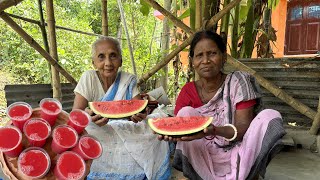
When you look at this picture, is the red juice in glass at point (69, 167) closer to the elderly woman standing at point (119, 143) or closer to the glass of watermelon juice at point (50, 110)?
the glass of watermelon juice at point (50, 110)

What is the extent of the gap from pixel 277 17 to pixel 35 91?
8.00 meters

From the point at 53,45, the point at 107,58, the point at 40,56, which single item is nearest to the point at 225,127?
the point at 107,58

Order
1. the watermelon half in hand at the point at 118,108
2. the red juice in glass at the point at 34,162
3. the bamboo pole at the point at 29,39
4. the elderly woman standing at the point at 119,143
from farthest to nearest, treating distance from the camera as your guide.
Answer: the bamboo pole at the point at 29,39, the elderly woman standing at the point at 119,143, the watermelon half in hand at the point at 118,108, the red juice in glass at the point at 34,162

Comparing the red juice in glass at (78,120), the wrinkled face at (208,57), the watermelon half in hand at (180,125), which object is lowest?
the watermelon half in hand at (180,125)

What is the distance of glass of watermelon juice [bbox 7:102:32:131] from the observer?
5.18 ft

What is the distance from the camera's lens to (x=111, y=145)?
98.6 inches

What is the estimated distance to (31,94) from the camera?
3465mm

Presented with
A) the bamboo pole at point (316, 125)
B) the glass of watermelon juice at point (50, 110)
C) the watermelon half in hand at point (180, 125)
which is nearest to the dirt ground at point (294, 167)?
the bamboo pole at point (316, 125)

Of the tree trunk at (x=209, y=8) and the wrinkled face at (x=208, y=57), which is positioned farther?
the tree trunk at (x=209, y=8)

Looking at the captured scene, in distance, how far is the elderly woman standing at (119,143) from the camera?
8.11ft

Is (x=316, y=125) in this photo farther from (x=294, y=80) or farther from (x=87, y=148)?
(x=87, y=148)

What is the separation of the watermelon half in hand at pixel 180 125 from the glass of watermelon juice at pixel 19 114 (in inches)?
31.9

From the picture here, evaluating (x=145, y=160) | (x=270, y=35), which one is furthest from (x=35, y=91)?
(x=270, y=35)

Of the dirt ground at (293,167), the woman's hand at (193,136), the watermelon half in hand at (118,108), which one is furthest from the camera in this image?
the dirt ground at (293,167)
